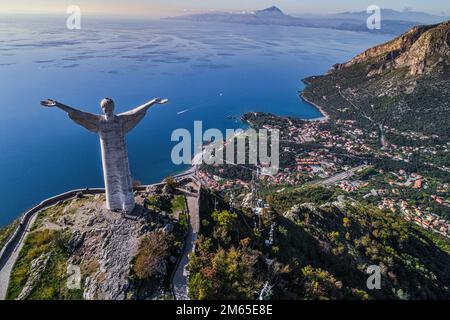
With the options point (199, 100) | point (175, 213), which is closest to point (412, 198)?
point (175, 213)

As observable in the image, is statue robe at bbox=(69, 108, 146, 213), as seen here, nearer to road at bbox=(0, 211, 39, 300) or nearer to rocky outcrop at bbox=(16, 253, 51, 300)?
rocky outcrop at bbox=(16, 253, 51, 300)

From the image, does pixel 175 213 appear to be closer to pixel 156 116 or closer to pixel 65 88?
pixel 156 116

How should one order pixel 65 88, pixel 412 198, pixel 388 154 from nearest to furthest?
1. pixel 412 198
2. pixel 388 154
3. pixel 65 88

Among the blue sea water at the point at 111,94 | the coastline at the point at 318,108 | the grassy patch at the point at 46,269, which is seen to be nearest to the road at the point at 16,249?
the grassy patch at the point at 46,269

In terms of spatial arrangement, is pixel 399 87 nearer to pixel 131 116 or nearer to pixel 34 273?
pixel 131 116

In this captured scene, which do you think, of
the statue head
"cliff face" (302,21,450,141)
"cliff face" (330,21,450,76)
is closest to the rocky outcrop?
the statue head

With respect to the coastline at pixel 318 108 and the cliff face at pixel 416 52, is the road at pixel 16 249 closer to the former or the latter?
the coastline at pixel 318 108
